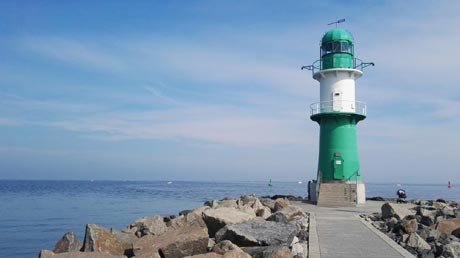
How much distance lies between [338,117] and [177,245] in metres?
12.8

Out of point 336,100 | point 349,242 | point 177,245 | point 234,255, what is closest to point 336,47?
point 336,100

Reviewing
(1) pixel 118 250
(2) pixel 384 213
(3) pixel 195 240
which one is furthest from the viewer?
(2) pixel 384 213

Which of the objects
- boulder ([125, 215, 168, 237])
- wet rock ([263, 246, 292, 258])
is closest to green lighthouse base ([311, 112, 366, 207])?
boulder ([125, 215, 168, 237])

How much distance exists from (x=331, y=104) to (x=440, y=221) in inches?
344

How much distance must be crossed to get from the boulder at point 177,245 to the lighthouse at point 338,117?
11066 mm

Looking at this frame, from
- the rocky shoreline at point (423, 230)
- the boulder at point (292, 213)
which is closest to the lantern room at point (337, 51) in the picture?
the rocky shoreline at point (423, 230)

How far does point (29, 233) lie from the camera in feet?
58.8

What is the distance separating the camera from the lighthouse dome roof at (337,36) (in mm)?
19844

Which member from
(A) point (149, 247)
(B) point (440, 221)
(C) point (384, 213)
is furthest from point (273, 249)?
(C) point (384, 213)

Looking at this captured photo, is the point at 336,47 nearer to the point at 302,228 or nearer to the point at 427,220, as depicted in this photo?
the point at 427,220

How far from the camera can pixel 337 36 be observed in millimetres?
19859

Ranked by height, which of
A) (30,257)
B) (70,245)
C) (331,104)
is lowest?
(30,257)

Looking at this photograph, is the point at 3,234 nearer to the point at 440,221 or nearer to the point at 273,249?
the point at 273,249

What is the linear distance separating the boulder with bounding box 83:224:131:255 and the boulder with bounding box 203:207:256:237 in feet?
6.48
